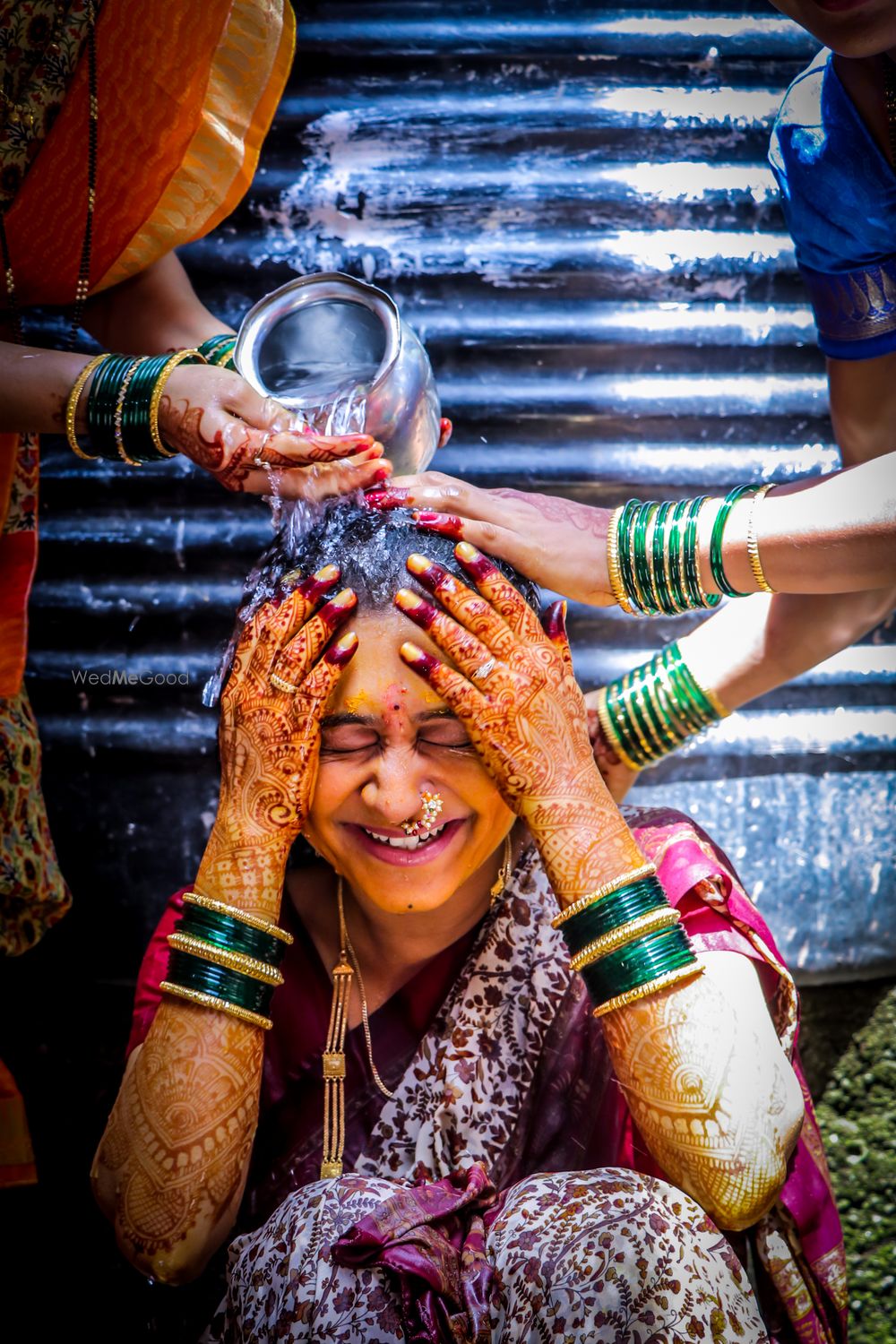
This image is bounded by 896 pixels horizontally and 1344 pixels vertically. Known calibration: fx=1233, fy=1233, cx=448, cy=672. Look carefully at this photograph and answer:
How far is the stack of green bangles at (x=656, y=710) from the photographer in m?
2.12

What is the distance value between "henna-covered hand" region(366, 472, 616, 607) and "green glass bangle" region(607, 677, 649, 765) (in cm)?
25

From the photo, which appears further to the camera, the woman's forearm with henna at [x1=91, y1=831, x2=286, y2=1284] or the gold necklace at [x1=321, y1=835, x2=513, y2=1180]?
the gold necklace at [x1=321, y1=835, x2=513, y2=1180]

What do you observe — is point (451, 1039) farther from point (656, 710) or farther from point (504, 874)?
point (656, 710)

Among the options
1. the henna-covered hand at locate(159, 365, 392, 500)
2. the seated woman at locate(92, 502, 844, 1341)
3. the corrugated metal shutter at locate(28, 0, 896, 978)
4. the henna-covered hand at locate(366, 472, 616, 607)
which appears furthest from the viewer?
the corrugated metal shutter at locate(28, 0, 896, 978)

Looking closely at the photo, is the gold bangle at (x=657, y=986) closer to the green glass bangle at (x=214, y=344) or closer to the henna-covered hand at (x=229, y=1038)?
the henna-covered hand at (x=229, y=1038)

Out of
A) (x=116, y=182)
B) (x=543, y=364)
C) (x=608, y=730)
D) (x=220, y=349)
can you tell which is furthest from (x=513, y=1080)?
(x=116, y=182)

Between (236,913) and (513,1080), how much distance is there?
527 mm

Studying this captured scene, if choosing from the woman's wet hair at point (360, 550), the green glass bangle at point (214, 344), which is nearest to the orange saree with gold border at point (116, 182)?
the green glass bangle at point (214, 344)

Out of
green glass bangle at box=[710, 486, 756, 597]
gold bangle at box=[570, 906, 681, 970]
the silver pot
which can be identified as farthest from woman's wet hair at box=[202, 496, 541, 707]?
gold bangle at box=[570, 906, 681, 970]

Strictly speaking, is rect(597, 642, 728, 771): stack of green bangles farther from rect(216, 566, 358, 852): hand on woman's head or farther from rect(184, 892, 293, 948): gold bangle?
rect(184, 892, 293, 948): gold bangle

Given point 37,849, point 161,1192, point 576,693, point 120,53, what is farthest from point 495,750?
point 120,53

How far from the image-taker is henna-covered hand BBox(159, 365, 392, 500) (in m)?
1.69

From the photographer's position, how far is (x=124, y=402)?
5.68 feet

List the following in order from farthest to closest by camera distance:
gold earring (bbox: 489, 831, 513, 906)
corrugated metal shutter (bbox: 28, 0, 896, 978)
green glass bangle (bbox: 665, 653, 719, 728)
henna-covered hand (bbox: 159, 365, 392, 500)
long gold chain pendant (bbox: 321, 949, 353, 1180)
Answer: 1. corrugated metal shutter (bbox: 28, 0, 896, 978)
2. green glass bangle (bbox: 665, 653, 719, 728)
3. gold earring (bbox: 489, 831, 513, 906)
4. long gold chain pendant (bbox: 321, 949, 353, 1180)
5. henna-covered hand (bbox: 159, 365, 392, 500)
